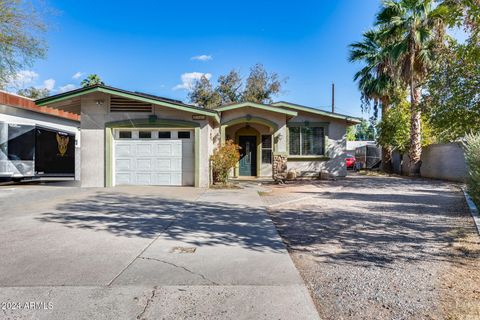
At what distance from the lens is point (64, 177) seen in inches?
632

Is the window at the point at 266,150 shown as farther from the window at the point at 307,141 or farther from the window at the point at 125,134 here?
the window at the point at 125,134

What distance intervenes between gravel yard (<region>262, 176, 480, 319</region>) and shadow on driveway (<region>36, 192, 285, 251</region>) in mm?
585

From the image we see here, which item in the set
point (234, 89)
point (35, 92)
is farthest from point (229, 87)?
point (35, 92)

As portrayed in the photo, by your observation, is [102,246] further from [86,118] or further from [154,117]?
[86,118]

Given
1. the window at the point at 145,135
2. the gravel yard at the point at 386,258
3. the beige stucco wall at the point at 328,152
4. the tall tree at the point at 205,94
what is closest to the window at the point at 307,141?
the beige stucco wall at the point at 328,152

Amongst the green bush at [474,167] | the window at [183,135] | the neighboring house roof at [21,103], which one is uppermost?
the neighboring house roof at [21,103]

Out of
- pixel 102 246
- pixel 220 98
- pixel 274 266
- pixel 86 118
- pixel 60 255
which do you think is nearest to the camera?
pixel 274 266

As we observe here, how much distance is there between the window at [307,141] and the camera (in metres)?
17.5

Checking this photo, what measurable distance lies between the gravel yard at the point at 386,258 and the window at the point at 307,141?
352 inches

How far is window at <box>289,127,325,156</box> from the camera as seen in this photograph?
17453 millimetres

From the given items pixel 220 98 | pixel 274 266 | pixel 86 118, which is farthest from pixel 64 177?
pixel 220 98

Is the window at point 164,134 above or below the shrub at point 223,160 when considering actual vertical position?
above

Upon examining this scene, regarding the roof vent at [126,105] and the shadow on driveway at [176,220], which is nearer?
the shadow on driveway at [176,220]

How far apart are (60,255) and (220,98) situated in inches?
1183
